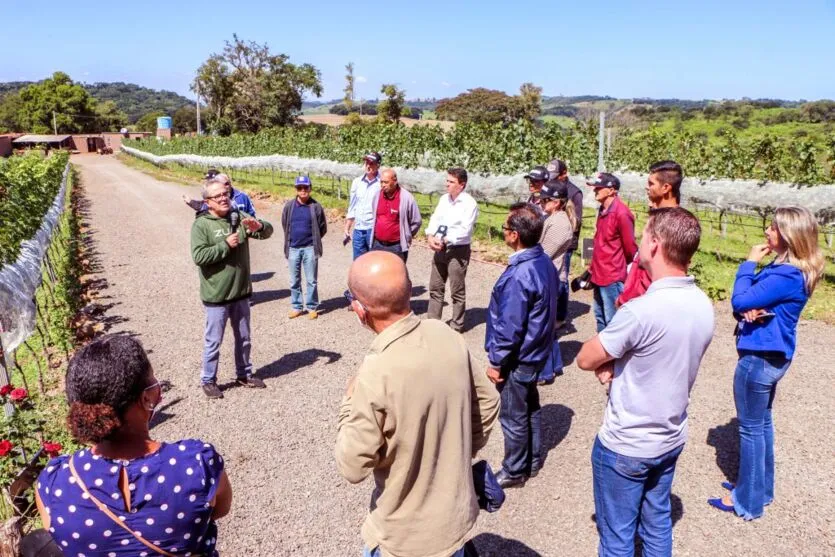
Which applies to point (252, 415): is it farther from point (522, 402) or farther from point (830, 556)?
point (830, 556)

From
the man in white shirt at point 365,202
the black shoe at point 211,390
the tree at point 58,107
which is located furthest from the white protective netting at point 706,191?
the tree at point 58,107

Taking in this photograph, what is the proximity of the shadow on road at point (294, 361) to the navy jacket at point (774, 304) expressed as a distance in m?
4.23

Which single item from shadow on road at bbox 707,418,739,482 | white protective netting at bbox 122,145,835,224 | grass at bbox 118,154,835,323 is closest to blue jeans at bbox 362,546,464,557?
shadow on road at bbox 707,418,739,482

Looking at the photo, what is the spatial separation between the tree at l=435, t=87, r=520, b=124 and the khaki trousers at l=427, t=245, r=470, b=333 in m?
76.4

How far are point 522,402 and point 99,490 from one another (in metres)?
2.80

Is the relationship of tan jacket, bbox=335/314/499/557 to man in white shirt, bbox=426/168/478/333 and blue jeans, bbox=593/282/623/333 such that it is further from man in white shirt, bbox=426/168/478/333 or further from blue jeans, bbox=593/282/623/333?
man in white shirt, bbox=426/168/478/333

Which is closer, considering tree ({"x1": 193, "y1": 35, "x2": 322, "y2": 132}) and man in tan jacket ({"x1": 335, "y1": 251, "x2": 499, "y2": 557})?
man in tan jacket ({"x1": 335, "y1": 251, "x2": 499, "y2": 557})

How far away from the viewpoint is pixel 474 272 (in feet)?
33.7

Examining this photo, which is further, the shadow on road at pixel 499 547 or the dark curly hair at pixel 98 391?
the shadow on road at pixel 499 547

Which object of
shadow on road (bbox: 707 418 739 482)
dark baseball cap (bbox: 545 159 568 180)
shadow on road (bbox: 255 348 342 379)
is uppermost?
dark baseball cap (bbox: 545 159 568 180)

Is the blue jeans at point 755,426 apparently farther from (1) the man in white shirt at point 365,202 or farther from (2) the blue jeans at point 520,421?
(1) the man in white shirt at point 365,202

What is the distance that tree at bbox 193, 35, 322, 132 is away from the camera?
57.8 metres

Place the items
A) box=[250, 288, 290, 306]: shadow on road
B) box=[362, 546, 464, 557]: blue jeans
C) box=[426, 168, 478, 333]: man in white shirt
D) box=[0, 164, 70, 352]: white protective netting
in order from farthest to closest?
1. box=[250, 288, 290, 306]: shadow on road
2. box=[426, 168, 478, 333]: man in white shirt
3. box=[0, 164, 70, 352]: white protective netting
4. box=[362, 546, 464, 557]: blue jeans

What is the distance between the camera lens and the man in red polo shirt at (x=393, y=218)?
7.07m
